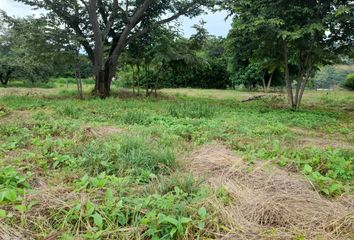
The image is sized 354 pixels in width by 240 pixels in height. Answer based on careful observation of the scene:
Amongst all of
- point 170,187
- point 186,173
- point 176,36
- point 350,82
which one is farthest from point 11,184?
point 350,82

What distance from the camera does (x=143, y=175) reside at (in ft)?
9.87

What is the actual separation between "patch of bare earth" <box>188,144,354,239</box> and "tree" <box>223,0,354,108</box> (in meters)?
5.55

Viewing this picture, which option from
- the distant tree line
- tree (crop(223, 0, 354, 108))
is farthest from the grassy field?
the distant tree line

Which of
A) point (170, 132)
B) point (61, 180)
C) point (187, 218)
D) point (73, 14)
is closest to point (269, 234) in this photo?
point (187, 218)

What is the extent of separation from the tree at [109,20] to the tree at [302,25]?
3.51 metres

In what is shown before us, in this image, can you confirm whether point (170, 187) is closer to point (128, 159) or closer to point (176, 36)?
point (128, 159)

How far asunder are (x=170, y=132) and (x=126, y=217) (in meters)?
2.82

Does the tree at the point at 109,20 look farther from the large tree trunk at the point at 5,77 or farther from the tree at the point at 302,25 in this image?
the large tree trunk at the point at 5,77

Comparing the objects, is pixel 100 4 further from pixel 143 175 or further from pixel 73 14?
pixel 143 175

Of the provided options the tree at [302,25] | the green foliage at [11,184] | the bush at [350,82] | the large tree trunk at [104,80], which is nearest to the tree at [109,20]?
the large tree trunk at [104,80]

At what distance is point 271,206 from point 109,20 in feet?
37.1

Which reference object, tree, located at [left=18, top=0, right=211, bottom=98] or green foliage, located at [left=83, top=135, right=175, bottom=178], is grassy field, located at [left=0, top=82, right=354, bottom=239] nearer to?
green foliage, located at [left=83, top=135, right=175, bottom=178]

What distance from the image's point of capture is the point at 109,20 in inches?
486

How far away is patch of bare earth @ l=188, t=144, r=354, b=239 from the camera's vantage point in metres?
2.24
